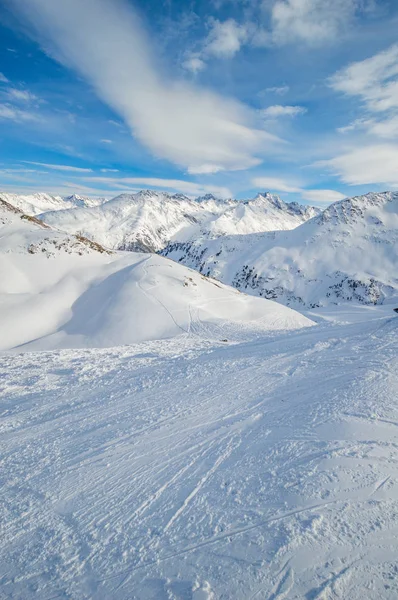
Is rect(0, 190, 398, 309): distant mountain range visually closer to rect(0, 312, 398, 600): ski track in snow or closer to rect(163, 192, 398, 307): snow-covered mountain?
rect(163, 192, 398, 307): snow-covered mountain

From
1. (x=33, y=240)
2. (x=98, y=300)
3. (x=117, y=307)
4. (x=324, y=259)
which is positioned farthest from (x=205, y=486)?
(x=324, y=259)

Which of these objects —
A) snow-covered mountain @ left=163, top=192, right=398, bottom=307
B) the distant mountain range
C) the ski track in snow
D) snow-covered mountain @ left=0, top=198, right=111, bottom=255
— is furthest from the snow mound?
snow-covered mountain @ left=163, top=192, right=398, bottom=307

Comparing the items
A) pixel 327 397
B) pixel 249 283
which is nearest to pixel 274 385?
pixel 327 397

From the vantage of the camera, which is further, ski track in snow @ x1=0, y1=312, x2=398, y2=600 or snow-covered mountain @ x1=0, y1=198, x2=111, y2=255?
snow-covered mountain @ x1=0, y1=198, x2=111, y2=255

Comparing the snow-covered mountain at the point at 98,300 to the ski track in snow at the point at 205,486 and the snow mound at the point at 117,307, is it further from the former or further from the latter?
the ski track in snow at the point at 205,486

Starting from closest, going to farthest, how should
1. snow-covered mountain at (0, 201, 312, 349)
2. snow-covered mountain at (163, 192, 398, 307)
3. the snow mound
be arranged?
the snow mound → snow-covered mountain at (0, 201, 312, 349) → snow-covered mountain at (163, 192, 398, 307)

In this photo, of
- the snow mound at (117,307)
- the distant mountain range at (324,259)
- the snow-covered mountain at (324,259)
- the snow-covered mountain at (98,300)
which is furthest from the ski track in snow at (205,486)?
the snow-covered mountain at (324,259)

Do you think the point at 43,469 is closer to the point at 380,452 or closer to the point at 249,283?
the point at 380,452

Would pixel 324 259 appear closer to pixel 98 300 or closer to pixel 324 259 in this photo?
pixel 324 259
